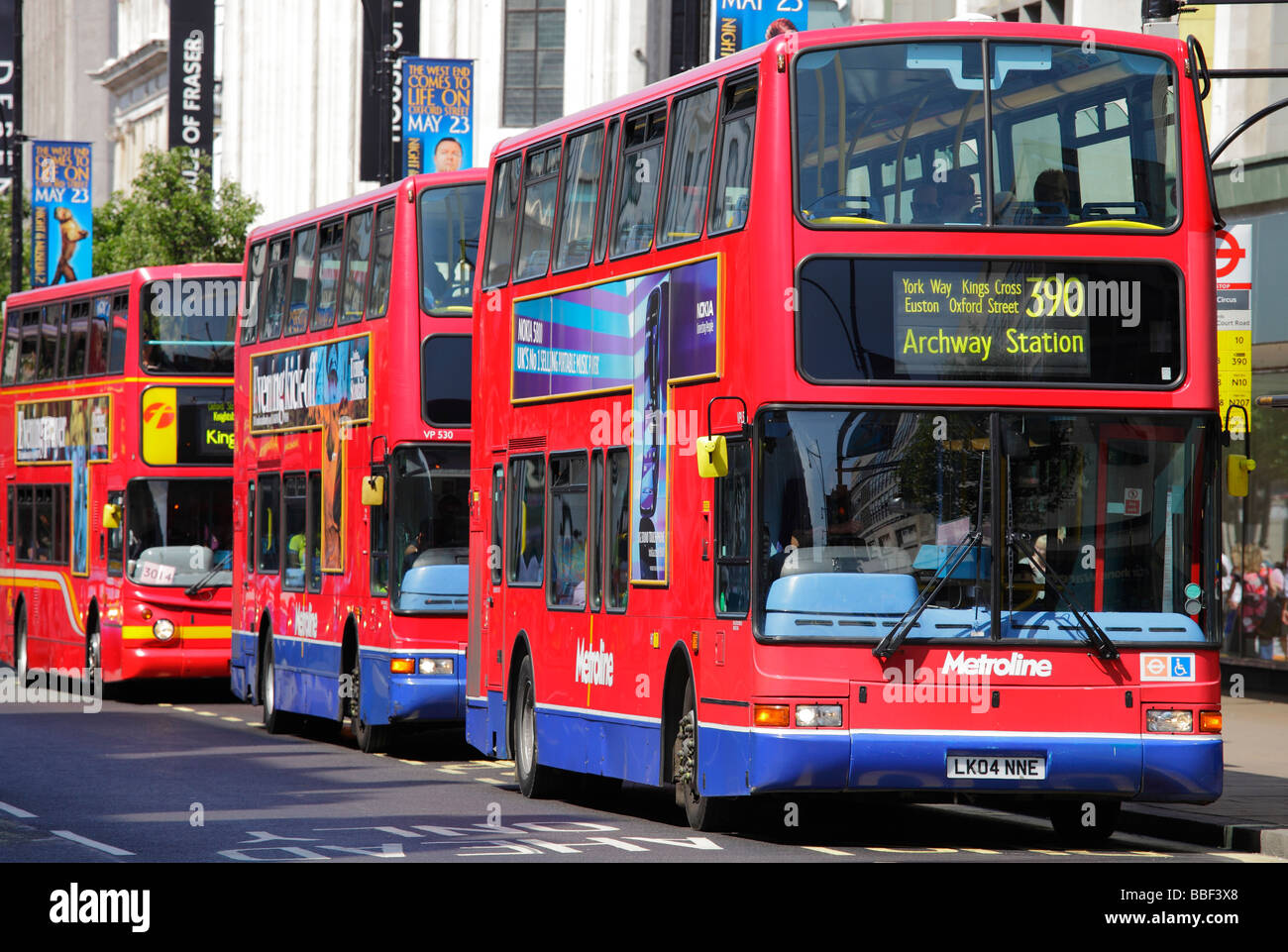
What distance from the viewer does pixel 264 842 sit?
13.7m

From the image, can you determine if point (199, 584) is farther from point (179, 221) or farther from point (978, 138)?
point (179, 221)

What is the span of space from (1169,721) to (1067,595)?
0.85 meters

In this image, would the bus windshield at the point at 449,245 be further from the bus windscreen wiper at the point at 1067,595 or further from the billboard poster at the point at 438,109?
the billboard poster at the point at 438,109

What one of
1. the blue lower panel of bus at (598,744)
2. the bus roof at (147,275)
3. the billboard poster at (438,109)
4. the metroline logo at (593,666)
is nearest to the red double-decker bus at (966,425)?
the blue lower panel of bus at (598,744)

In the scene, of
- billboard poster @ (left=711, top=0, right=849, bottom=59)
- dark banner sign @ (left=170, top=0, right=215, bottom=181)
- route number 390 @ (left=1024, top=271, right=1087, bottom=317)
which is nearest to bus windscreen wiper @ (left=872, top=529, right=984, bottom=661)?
route number 390 @ (left=1024, top=271, right=1087, bottom=317)

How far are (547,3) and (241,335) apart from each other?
27.4 meters

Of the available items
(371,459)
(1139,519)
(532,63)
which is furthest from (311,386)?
(532,63)

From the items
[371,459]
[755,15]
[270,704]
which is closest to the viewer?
[371,459]

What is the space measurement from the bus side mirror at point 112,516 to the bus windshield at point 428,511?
839cm

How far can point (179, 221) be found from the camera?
47750 millimetres

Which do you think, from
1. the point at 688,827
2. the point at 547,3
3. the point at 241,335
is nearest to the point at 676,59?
the point at 547,3

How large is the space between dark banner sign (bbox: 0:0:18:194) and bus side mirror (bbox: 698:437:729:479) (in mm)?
45531

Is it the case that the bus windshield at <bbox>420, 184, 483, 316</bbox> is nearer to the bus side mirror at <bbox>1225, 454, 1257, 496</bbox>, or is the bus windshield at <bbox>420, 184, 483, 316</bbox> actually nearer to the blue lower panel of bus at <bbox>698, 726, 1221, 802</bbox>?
the blue lower panel of bus at <bbox>698, 726, 1221, 802</bbox>

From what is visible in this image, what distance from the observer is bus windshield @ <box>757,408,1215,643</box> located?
518 inches
